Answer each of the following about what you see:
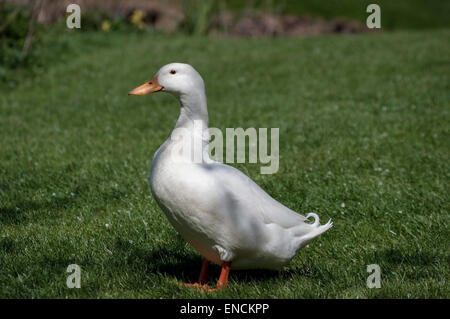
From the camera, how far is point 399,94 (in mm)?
10617

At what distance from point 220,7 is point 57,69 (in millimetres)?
6657

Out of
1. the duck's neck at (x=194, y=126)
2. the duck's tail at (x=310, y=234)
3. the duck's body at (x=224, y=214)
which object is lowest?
the duck's tail at (x=310, y=234)

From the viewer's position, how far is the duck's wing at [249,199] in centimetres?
380

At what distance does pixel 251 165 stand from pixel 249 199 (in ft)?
11.0

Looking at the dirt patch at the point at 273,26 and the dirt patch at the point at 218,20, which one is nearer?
the dirt patch at the point at 218,20

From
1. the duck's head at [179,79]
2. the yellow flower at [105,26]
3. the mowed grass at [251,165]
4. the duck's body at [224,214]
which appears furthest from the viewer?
the yellow flower at [105,26]

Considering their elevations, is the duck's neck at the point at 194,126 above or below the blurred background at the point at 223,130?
above

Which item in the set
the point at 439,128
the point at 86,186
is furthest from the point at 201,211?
the point at 439,128

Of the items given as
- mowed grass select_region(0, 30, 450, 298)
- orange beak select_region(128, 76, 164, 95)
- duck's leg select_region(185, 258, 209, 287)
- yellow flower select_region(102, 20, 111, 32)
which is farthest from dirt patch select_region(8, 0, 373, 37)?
duck's leg select_region(185, 258, 209, 287)

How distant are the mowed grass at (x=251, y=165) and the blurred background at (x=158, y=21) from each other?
608 mm

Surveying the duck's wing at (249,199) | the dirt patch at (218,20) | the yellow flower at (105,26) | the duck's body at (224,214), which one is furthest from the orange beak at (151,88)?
the yellow flower at (105,26)

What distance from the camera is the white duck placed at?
3707 millimetres

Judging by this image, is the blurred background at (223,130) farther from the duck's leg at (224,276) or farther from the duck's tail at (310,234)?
the duck's tail at (310,234)

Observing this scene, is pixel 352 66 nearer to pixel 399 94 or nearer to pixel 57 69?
pixel 399 94
